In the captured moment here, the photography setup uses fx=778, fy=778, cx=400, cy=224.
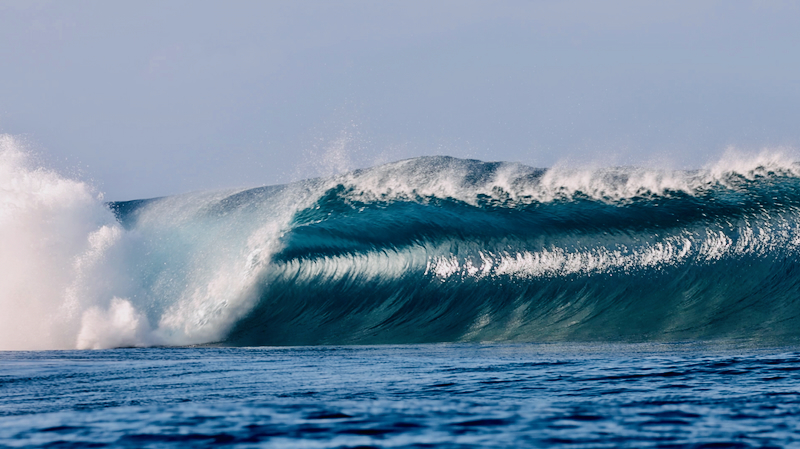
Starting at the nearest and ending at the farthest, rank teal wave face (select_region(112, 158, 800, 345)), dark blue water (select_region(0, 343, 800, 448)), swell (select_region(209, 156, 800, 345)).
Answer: dark blue water (select_region(0, 343, 800, 448))
swell (select_region(209, 156, 800, 345))
teal wave face (select_region(112, 158, 800, 345))

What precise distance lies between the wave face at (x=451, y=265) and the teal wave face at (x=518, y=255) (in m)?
0.03

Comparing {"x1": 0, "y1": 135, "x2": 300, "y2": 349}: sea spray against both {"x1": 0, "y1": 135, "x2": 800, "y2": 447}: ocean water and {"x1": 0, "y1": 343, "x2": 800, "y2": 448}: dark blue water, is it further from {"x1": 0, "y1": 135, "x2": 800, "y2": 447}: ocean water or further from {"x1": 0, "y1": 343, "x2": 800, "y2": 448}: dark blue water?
{"x1": 0, "y1": 343, "x2": 800, "y2": 448}: dark blue water

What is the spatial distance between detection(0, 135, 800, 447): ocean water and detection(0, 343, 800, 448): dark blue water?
28mm

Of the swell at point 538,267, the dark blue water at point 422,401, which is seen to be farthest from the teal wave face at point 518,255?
the dark blue water at point 422,401

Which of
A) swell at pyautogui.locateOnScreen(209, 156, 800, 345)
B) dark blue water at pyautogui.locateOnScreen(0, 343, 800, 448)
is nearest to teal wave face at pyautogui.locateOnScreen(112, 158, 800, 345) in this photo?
swell at pyautogui.locateOnScreen(209, 156, 800, 345)

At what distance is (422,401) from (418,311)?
7.47 m

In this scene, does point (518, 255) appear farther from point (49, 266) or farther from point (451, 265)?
point (49, 266)

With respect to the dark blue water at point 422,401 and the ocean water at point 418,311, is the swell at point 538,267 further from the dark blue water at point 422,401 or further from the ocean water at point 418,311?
the dark blue water at point 422,401

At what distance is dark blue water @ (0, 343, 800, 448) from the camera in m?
3.31

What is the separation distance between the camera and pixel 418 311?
11781 mm

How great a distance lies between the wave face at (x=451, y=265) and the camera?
1046 cm

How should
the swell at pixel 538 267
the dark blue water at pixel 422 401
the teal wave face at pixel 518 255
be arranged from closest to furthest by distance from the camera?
the dark blue water at pixel 422 401 → the swell at pixel 538 267 → the teal wave face at pixel 518 255

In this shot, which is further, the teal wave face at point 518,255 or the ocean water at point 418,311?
the teal wave face at point 518,255

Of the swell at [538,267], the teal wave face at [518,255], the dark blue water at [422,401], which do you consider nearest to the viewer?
the dark blue water at [422,401]
